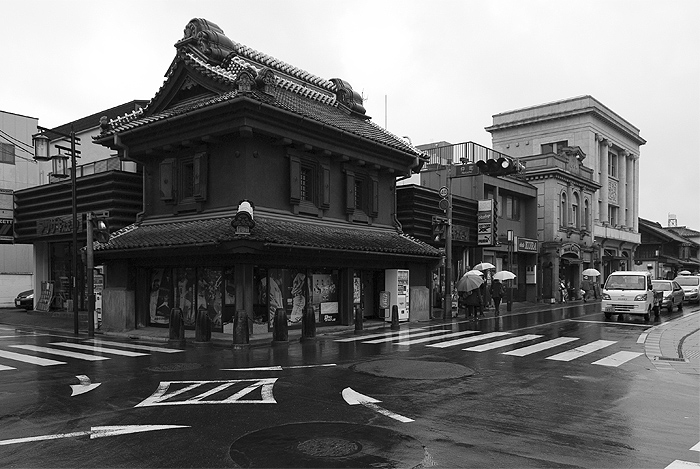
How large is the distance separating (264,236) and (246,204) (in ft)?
3.81

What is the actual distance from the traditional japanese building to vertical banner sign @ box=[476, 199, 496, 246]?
24.2 feet

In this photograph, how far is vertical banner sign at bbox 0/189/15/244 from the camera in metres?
26.5

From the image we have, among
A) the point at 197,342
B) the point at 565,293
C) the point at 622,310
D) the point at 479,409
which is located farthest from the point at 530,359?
the point at 565,293

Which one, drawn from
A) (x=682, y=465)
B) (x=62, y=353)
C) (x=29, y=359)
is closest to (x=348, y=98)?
(x=62, y=353)

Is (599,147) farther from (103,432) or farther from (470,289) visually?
(103,432)

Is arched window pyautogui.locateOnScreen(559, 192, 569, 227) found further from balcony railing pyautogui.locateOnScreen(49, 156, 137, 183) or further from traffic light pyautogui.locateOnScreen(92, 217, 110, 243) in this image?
traffic light pyautogui.locateOnScreen(92, 217, 110, 243)

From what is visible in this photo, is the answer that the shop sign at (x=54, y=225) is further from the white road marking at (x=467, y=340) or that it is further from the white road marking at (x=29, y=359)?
the white road marking at (x=467, y=340)

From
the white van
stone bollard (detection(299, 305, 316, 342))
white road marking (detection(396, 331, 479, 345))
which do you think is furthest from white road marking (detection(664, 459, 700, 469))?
the white van

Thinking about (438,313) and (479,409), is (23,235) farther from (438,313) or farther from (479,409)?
(479,409)

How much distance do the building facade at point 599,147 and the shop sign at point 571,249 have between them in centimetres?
314

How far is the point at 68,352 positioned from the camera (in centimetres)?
1564

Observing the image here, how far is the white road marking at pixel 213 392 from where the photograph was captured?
9.10m

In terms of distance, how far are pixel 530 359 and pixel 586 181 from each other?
116ft

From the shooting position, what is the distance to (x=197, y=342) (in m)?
17.0
